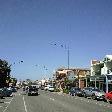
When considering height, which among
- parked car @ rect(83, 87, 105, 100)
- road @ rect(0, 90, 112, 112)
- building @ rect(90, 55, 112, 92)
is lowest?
road @ rect(0, 90, 112, 112)

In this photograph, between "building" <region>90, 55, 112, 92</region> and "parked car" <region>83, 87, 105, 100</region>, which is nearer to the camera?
"parked car" <region>83, 87, 105, 100</region>

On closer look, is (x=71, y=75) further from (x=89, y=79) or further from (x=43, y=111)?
(x=43, y=111)

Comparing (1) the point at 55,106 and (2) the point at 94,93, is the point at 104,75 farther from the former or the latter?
(1) the point at 55,106

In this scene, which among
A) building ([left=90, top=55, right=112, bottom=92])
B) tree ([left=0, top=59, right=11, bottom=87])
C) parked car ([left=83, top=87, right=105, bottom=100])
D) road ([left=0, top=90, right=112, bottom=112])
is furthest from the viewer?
tree ([left=0, top=59, right=11, bottom=87])

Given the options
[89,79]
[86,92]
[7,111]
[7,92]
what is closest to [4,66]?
[89,79]

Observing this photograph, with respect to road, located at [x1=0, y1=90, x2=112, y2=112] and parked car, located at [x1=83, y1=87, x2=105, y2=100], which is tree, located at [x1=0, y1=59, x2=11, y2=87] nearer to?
parked car, located at [x1=83, y1=87, x2=105, y2=100]

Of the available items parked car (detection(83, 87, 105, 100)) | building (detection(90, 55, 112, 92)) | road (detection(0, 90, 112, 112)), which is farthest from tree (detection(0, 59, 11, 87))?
road (detection(0, 90, 112, 112))

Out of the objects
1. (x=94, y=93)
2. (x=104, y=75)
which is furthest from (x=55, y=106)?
(x=104, y=75)

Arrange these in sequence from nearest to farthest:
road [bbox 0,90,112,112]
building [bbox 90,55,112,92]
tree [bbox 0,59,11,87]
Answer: road [bbox 0,90,112,112] < building [bbox 90,55,112,92] < tree [bbox 0,59,11,87]

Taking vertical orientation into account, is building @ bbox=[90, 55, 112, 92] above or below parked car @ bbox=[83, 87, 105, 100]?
above

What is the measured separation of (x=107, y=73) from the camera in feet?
207

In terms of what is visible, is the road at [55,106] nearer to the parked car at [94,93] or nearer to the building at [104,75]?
the parked car at [94,93]

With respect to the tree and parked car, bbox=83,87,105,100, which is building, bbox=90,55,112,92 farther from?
the tree

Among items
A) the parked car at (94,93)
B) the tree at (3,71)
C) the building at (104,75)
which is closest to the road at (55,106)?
the parked car at (94,93)
